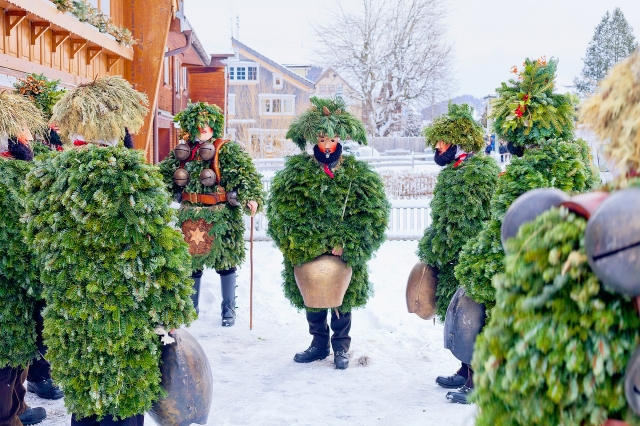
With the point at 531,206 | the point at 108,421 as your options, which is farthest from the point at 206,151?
the point at 531,206

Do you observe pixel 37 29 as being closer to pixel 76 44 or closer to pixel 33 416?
pixel 76 44

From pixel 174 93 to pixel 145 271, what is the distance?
12.1 m

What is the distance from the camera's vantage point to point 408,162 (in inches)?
779

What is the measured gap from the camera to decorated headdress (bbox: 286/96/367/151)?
16.9 ft

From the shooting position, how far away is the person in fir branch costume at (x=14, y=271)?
3.43 metres

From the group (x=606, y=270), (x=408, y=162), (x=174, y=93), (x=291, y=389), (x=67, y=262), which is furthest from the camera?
(x=408, y=162)

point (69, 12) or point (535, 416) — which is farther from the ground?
point (69, 12)

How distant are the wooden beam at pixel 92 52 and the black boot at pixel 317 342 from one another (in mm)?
4714

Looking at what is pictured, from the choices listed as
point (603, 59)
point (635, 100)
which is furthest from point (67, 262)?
point (603, 59)

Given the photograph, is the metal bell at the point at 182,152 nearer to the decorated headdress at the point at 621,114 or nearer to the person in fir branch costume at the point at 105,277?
the person in fir branch costume at the point at 105,277

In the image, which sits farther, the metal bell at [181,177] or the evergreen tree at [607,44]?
the evergreen tree at [607,44]

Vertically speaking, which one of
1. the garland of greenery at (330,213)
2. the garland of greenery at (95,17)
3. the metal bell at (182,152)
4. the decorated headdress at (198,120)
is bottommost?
the garland of greenery at (330,213)

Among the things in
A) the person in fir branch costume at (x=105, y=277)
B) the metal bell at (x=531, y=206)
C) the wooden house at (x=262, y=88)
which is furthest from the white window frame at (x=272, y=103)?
the metal bell at (x=531, y=206)

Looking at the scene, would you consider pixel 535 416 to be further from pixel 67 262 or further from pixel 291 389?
pixel 291 389
